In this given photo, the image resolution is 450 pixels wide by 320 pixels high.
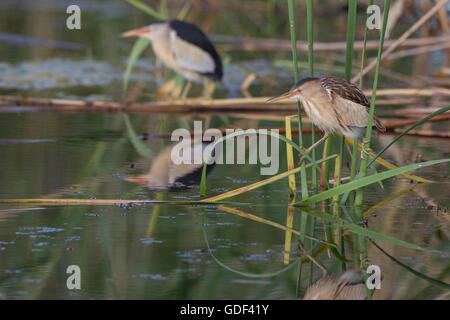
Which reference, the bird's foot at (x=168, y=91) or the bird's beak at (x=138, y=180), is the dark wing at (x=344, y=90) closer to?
the bird's beak at (x=138, y=180)

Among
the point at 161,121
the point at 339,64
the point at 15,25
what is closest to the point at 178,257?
the point at 161,121

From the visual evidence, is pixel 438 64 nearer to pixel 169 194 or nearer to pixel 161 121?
pixel 161 121

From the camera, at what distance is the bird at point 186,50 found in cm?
959

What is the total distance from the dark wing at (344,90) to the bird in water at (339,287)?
119 cm

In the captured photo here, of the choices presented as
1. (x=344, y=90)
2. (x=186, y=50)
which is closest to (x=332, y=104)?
(x=344, y=90)

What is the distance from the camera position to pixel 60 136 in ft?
24.2

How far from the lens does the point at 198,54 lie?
9.59m

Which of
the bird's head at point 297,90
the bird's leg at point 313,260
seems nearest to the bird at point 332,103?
the bird's head at point 297,90

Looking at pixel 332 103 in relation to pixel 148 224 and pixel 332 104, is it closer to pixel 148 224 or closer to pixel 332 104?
pixel 332 104

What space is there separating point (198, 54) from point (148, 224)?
5.19 meters

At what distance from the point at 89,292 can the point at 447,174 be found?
3.28 m
